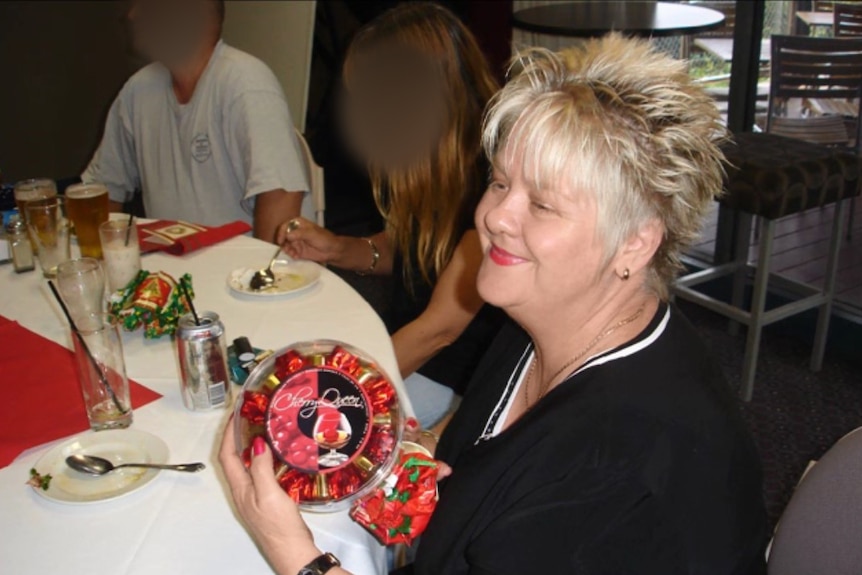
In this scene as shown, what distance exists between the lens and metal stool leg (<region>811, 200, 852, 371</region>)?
114 inches

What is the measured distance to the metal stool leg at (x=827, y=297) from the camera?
9.48 feet

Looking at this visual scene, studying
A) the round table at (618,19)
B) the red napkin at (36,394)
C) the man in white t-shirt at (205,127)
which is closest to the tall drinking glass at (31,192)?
the red napkin at (36,394)

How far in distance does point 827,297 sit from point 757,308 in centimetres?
38

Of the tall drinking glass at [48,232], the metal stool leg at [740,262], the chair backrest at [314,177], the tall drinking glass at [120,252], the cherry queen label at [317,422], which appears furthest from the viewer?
the metal stool leg at [740,262]

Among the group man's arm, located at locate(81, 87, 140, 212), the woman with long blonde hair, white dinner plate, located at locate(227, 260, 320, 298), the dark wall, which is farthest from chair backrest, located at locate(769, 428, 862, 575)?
the dark wall

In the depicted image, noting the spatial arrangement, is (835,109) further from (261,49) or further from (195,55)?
(261,49)

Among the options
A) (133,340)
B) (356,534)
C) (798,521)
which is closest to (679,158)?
(798,521)

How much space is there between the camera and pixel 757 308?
275 cm

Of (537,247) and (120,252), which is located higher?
(537,247)

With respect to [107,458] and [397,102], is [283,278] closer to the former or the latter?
[397,102]

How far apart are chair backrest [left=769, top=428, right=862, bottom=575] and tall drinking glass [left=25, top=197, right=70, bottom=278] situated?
1.47 meters

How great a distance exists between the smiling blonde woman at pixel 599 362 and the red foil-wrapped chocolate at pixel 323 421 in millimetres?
35

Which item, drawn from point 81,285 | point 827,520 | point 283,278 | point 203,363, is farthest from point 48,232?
point 827,520

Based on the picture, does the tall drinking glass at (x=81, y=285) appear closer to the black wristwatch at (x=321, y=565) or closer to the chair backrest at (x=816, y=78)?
the black wristwatch at (x=321, y=565)
